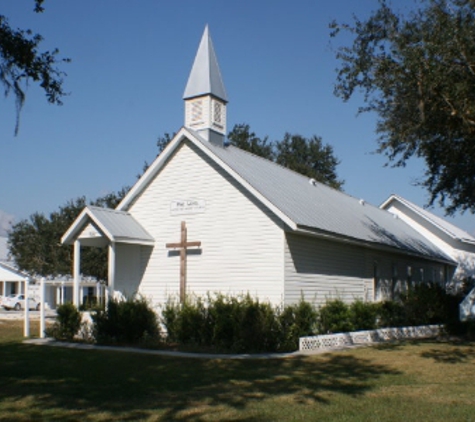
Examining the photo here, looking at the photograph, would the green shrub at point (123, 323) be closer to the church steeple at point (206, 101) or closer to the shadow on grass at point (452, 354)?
the church steeple at point (206, 101)

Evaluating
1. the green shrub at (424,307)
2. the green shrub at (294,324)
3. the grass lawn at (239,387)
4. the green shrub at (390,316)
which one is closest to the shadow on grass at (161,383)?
the grass lawn at (239,387)

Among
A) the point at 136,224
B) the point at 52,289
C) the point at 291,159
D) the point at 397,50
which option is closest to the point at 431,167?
the point at 397,50

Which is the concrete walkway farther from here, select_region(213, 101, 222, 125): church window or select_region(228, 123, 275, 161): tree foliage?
select_region(228, 123, 275, 161): tree foliage

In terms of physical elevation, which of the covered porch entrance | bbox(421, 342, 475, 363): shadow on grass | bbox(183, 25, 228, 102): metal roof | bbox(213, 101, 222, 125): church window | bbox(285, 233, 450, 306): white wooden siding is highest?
bbox(183, 25, 228, 102): metal roof

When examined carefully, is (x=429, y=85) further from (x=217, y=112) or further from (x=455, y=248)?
(x=455, y=248)

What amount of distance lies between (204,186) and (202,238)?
1753 millimetres

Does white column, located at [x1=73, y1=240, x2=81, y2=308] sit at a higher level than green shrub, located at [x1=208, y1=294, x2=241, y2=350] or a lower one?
higher

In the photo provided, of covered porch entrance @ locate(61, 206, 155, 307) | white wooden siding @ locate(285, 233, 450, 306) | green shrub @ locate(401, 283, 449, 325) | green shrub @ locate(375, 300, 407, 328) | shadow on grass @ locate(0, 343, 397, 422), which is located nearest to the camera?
shadow on grass @ locate(0, 343, 397, 422)

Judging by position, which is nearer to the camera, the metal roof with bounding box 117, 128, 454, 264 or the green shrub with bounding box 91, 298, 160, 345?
the green shrub with bounding box 91, 298, 160, 345

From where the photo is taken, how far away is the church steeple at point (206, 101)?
2197cm

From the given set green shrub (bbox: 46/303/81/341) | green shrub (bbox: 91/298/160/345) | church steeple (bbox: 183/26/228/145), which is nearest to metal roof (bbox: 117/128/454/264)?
church steeple (bbox: 183/26/228/145)

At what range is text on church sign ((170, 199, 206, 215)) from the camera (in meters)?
20.4

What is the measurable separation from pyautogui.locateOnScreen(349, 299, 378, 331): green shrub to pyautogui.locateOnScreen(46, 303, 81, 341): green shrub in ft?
29.1

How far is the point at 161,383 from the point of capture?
11422mm
